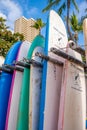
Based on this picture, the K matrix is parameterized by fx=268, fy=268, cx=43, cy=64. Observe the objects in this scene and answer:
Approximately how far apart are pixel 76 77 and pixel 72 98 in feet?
0.89

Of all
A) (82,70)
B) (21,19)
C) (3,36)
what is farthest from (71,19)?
(82,70)

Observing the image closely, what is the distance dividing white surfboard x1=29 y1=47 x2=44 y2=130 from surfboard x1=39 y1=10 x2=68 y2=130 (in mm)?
80

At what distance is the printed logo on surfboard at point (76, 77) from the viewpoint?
7.89 ft

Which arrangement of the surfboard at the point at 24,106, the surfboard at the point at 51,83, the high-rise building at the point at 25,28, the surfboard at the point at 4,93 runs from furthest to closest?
the high-rise building at the point at 25,28, the surfboard at the point at 4,93, the surfboard at the point at 24,106, the surfboard at the point at 51,83

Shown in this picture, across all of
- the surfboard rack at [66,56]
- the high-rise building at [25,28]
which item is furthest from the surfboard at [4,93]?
the high-rise building at [25,28]

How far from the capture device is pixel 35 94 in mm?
2197

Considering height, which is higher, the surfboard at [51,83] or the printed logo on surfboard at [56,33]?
the printed logo on surfboard at [56,33]

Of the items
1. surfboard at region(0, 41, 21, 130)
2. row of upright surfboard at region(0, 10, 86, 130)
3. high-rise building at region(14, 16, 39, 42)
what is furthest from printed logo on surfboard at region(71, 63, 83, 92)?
high-rise building at region(14, 16, 39, 42)

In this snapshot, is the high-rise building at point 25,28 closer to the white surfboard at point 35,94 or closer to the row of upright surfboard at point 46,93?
the row of upright surfboard at point 46,93

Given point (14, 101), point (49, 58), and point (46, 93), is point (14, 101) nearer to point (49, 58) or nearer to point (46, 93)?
point (46, 93)

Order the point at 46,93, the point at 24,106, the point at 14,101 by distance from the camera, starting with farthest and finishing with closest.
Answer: the point at 14,101 < the point at 24,106 < the point at 46,93

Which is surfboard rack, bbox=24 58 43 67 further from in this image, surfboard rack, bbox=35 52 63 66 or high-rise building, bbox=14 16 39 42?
high-rise building, bbox=14 16 39 42

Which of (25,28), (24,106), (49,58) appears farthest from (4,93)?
(25,28)

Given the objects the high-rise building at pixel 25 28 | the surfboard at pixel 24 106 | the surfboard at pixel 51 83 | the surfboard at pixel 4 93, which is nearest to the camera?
the surfboard at pixel 51 83
